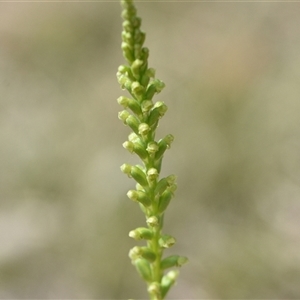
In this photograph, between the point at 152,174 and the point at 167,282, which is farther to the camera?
the point at 167,282

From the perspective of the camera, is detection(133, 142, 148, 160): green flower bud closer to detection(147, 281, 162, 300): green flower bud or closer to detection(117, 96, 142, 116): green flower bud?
detection(117, 96, 142, 116): green flower bud

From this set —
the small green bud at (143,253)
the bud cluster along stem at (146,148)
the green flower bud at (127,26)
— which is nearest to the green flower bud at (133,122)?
the bud cluster along stem at (146,148)

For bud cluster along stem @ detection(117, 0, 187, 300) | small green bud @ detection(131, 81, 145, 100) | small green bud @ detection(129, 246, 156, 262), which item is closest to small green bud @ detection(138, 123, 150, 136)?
bud cluster along stem @ detection(117, 0, 187, 300)

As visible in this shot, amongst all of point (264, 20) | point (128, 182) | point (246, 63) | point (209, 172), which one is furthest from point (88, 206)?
point (264, 20)

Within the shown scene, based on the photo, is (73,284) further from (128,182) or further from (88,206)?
(128,182)

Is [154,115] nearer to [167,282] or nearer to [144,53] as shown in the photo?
[144,53]

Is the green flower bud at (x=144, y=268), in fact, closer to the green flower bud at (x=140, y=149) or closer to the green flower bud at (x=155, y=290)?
the green flower bud at (x=155, y=290)

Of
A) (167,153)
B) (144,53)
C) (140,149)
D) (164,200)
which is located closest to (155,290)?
(164,200)
